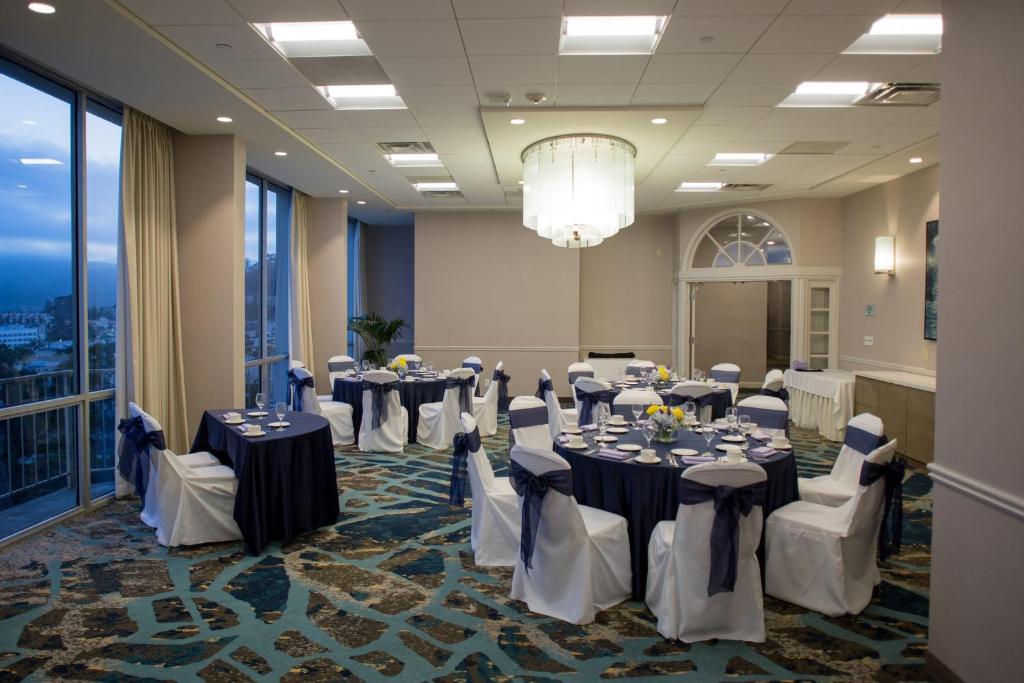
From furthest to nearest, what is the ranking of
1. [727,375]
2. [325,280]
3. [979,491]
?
[325,280]
[727,375]
[979,491]

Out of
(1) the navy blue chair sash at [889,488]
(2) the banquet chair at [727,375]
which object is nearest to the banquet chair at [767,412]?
(1) the navy blue chair sash at [889,488]

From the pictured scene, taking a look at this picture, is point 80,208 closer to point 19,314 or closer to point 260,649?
point 19,314

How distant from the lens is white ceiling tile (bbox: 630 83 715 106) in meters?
5.18

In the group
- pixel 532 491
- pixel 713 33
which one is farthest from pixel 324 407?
pixel 713 33

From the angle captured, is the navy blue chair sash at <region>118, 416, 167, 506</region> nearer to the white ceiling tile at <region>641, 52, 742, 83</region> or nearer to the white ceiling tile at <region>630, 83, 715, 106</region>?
the white ceiling tile at <region>630, 83, 715, 106</region>

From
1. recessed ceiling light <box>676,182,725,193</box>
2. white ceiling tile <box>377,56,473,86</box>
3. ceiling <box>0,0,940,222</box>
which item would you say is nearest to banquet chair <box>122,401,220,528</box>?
ceiling <box>0,0,940,222</box>

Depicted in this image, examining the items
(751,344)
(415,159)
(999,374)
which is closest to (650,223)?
(751,344)

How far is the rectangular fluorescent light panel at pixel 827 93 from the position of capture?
17.6 ft

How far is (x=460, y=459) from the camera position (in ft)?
15.1

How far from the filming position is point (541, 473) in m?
3.36

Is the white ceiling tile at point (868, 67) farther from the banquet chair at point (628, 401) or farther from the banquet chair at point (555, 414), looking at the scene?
the banquet chair at point (555, 414)

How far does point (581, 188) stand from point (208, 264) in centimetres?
388

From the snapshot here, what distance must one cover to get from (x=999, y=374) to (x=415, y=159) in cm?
661

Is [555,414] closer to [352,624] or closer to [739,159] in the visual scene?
[739,159]
